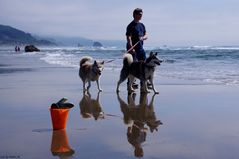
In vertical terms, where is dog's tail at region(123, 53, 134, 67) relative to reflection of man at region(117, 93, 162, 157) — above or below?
above

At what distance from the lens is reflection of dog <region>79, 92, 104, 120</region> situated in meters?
6.90

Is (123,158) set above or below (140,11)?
below

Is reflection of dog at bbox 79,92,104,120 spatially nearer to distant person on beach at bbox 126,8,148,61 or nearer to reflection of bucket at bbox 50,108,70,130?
reflection of bucket at bbox 50,108,70,130

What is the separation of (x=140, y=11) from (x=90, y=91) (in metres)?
2.41

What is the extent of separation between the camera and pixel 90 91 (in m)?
10.4

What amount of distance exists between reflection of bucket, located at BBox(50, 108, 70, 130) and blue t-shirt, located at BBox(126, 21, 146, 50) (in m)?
5.17

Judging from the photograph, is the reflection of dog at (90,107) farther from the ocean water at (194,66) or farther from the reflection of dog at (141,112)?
the ocean water at (194,66)

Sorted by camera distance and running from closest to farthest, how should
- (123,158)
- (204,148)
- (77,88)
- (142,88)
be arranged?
(123,158)
(204,148)
(142,88)
(77,88)

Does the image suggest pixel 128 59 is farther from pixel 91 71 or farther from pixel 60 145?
pixel 60 145

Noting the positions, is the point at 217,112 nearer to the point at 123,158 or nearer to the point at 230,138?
the point at 230,138

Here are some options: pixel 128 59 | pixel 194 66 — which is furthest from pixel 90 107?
pixel 194 66

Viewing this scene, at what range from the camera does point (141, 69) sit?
383 inches

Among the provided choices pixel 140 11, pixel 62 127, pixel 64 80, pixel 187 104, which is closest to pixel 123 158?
pixel 62 127

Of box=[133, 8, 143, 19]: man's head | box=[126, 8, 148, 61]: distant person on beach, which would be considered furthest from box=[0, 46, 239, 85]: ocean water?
box=[133, 8, 143, 19]: man's head
